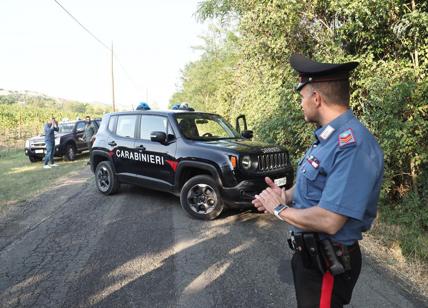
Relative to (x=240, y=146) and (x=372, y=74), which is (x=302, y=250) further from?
(x=372, y=74)

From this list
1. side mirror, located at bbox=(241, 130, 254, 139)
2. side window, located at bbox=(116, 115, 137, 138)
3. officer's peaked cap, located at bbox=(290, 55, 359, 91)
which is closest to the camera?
officer's peaked cap, located at bbox=(290, 55, 359, 91)

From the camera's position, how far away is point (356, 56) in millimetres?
5953

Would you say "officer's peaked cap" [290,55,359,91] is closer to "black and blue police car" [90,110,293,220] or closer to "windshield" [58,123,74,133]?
"black and blue police car" [90,110,293,220]

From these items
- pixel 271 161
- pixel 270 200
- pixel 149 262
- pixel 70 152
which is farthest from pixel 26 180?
pixel 270 200

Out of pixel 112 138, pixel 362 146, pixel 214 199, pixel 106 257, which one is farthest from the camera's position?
pixel 112 138

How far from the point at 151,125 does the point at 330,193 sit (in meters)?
5.20

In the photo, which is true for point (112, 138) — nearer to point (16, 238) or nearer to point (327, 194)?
point (16, 238)

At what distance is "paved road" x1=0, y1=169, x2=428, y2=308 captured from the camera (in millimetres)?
3195

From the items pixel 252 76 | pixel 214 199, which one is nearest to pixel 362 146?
pixel 214 199

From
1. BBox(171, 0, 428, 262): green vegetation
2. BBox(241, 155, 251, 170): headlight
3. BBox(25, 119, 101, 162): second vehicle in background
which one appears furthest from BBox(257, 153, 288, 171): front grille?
BBox(25, 119, 101, 162): second vehicle in background

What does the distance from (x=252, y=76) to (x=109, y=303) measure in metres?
8.07

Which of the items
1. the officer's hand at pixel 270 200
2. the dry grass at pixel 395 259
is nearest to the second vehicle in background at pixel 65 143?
the dry grass at pixel 395 259

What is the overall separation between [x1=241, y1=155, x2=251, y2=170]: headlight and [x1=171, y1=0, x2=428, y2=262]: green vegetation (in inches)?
75.0

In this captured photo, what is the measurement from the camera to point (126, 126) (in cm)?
696
